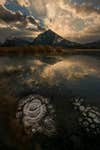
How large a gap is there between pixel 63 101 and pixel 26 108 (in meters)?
3.30

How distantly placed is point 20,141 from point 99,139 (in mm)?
4726

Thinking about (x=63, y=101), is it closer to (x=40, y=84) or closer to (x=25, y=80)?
(x=40, y=84)

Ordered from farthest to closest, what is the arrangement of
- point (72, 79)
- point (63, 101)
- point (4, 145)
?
point (72, 79) < point (63, 101) < point (4, 145)

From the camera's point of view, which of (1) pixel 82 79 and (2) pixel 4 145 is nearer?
(2) pixel 4 145

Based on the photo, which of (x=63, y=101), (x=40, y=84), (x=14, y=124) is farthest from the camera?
(x=40, y=84)

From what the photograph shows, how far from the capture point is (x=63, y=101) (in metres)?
17.4

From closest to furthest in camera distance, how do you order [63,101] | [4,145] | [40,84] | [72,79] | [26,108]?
1. [4,145]
2. [26,108]
3. [63,101]
4. [40,84]
5. [72,79]

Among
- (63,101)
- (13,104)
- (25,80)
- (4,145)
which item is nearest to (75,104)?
(63,101)

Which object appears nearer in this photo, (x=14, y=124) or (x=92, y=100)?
(x=14, y=124)

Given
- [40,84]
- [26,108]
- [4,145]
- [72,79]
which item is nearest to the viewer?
[4,145]

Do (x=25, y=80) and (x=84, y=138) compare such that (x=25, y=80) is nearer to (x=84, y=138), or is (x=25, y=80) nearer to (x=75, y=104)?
(x=75, y=104)

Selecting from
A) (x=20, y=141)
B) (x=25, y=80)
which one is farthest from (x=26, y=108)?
(x=25, y=80)

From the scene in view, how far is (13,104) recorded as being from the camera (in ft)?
54.7

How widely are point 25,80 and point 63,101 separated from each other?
674 centimetres
